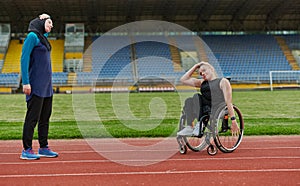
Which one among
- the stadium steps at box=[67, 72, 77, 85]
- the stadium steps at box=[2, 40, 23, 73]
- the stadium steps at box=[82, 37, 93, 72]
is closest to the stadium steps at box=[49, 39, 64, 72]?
the stadium steps at box=[67, 72, 77, 85]

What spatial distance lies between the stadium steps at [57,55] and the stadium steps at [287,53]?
21.3 m

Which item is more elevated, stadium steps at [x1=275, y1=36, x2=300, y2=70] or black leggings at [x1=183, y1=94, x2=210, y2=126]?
stadium steps at [x1=275, y1=36, x2=300, y2=70]

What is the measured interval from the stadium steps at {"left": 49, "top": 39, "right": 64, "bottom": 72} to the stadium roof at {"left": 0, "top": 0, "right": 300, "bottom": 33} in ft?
4.58

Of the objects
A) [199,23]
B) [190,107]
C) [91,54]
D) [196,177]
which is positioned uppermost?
[199,23]

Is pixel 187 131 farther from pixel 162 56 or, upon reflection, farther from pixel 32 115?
pixel 162 56

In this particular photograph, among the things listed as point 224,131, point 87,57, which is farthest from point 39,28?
point 87,57

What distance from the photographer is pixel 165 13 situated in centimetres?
4241

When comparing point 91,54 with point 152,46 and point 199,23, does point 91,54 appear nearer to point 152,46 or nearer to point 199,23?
point 152,46

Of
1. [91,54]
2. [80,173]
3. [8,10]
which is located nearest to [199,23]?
[91,54]

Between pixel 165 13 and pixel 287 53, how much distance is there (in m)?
12.7

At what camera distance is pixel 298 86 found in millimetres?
36719

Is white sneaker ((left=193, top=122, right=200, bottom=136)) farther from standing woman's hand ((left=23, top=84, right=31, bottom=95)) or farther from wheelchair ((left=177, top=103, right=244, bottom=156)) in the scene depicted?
standing woman's hand ((left=23, top=84, right=31, bottom=95))

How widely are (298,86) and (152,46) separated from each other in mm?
14438

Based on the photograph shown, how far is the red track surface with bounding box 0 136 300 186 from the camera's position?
449cm
